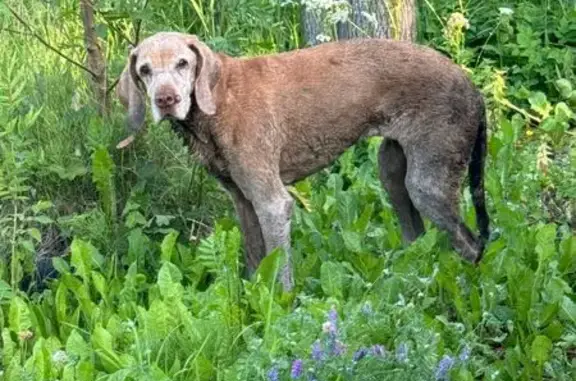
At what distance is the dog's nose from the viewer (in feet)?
19.5

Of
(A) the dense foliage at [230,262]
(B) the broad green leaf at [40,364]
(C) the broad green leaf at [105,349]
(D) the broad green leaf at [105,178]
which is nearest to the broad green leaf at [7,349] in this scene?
(A) the dense foliage at [230,262]

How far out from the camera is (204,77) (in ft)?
20.2

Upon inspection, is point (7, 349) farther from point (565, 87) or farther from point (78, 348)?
point (565, 87)

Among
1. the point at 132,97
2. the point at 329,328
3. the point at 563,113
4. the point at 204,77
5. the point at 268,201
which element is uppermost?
the point at 204,77

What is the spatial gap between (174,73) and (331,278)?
3.61 feet

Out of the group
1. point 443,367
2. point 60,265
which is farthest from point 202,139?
point 443,367

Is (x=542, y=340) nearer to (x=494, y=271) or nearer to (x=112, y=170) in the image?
(x=494, y=271)

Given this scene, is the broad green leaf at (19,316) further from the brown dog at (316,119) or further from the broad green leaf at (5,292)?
the brown dog at (316,119)

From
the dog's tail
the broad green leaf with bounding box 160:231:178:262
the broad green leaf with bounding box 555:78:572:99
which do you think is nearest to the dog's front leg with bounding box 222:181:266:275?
the broad green leaf with bounding box 160:231:178:262

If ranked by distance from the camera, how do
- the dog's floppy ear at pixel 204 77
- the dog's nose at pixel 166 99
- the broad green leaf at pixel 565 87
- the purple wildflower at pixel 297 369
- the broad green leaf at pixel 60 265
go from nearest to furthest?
the purple wildflower at pixel 297 369 → the dog's nose at pixel 166 99 → the dog's floppy ear at pixel 204 77 → the broad green leaf at pixel 60 265 → the broad green leaf at pixel 565 87

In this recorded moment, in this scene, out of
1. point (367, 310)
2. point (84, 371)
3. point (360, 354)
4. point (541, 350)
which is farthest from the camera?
point (541, 350)

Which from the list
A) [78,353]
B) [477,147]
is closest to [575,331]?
[477,147]

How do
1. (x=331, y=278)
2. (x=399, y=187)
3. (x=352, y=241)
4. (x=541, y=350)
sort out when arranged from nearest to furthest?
(x=541, y=350)
(x=331, y=278)
(x=352, y=241)
(x=399, y=187)

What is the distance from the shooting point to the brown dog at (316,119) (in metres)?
6.29
